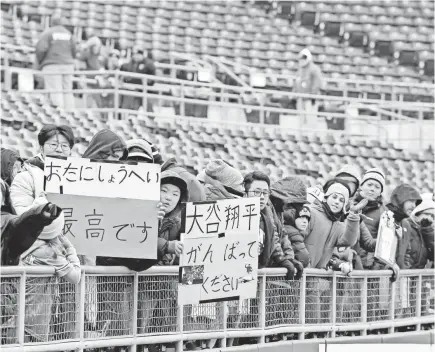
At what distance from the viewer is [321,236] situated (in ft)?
37.5

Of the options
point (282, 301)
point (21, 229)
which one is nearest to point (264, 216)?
point (282, 301)

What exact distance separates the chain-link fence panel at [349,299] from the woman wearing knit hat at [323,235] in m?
0.25

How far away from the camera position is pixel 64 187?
29.2 feet

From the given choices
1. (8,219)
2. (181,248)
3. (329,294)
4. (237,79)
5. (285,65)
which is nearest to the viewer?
(8,219)

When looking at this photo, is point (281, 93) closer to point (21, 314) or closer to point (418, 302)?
point (418, 302)

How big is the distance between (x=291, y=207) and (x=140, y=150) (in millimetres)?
1444

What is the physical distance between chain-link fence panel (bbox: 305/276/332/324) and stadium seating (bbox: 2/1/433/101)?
15.4 m

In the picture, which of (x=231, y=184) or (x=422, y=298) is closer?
(x=231, y=184)

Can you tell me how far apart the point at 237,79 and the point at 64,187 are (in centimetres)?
1649

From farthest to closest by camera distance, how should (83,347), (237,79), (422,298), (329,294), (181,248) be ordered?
(237,79)
(422,298)
(329,294)
(181,248)
(83,347)

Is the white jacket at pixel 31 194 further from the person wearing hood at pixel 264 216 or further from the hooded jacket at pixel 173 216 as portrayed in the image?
the person wearing hood at pixel 264 216

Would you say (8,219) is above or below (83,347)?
above

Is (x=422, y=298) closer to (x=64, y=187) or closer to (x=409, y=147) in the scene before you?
(x=64, y=187)

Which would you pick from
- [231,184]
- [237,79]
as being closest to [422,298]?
[231,184]
